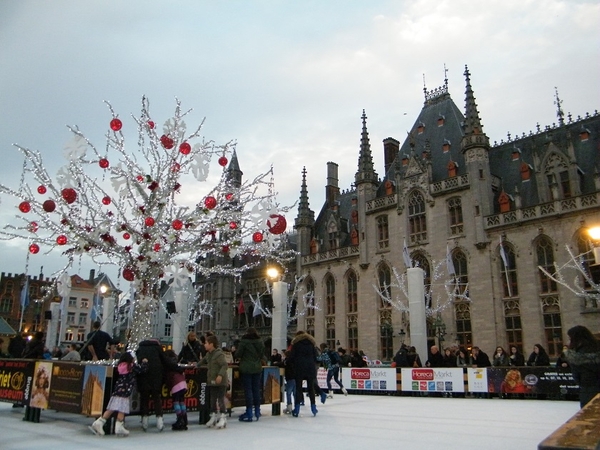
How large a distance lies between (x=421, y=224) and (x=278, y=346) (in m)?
14.8

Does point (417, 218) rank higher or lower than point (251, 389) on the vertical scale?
higher

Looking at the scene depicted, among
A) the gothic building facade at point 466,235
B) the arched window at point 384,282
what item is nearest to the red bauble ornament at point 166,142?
the gothic building facade at point 466,235

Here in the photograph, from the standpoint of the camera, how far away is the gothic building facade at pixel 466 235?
93.0 ft

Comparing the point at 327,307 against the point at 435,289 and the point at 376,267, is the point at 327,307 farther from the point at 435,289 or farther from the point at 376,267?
the point at 435,289

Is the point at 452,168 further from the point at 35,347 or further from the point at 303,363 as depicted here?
the point at 35,347

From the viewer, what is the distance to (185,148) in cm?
1088

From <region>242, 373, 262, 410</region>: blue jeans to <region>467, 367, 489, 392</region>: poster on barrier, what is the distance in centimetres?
962

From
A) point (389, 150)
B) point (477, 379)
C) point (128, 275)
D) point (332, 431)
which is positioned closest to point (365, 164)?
point (389, 150)

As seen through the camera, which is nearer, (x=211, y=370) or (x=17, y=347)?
(x=211, y=370)

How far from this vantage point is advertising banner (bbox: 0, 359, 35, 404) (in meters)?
10.4

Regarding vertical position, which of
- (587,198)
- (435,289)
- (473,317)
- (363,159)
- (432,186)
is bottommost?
(473,317)

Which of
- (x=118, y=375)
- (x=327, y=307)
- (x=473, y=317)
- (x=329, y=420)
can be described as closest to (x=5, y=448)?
(x=118, y=375)

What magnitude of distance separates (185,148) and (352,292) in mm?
30089

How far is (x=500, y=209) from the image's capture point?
31.8m
